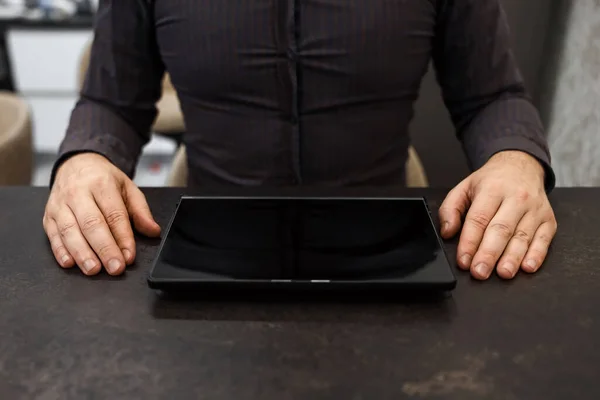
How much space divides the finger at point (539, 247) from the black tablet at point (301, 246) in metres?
0.09

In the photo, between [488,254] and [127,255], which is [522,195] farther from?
[127,255]

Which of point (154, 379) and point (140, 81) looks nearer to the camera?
point (154, 379)

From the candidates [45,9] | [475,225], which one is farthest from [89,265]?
[45,9]

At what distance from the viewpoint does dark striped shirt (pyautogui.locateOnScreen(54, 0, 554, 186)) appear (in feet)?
3.04

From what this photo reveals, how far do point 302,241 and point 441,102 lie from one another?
3.41 feet

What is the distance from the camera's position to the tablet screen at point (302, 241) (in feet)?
1.76

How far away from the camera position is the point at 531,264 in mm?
575

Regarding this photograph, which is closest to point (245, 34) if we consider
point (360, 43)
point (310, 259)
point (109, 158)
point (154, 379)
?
point (360, 43)

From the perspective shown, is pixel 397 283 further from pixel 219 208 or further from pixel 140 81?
pixel 140 81

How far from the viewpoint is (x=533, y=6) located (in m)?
1.43

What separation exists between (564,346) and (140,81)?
2.55 feet

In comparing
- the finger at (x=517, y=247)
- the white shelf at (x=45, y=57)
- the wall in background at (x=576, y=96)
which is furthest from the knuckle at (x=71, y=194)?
the white shelf at (x=45, y=57)

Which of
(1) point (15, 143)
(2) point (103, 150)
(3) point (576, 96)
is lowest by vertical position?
(1) point (15, 143)

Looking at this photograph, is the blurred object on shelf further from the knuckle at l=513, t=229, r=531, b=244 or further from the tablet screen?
the knuckle at l=513, t=229, r=531, b=244
